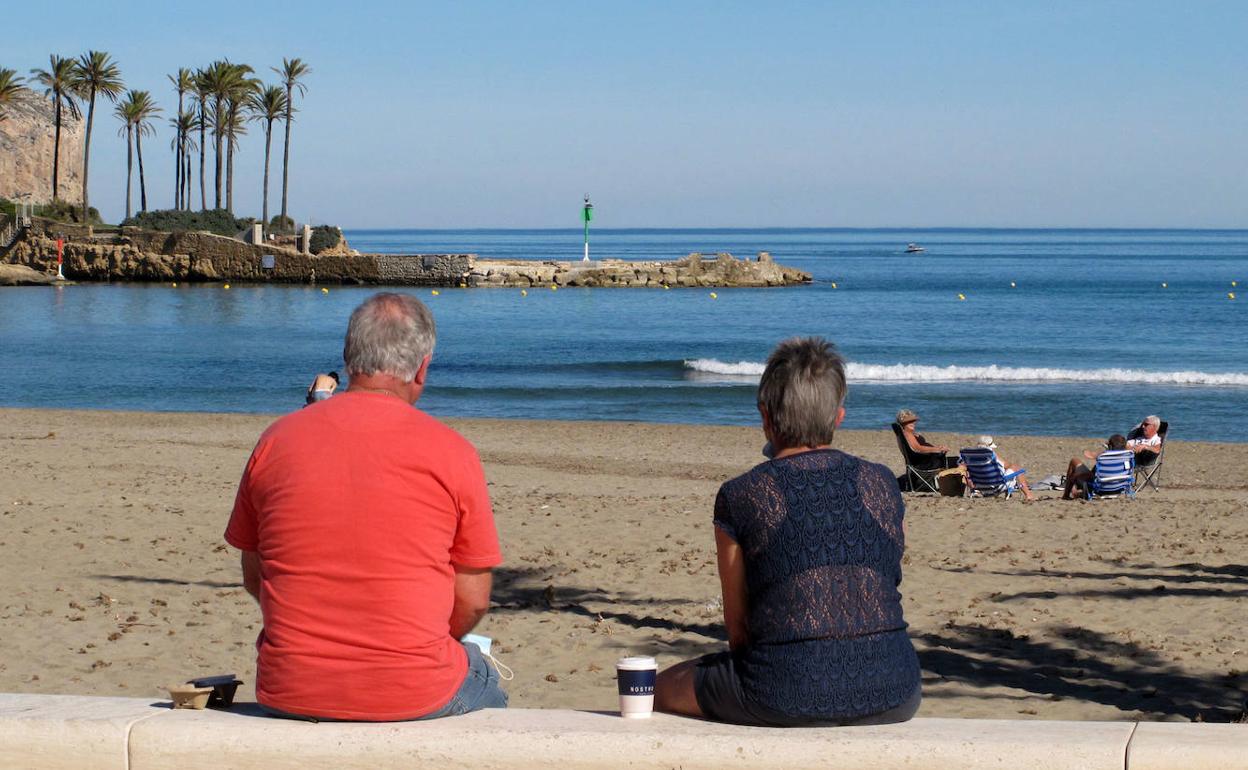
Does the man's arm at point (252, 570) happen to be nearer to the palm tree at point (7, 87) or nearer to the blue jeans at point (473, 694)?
the blue jeans at point (473, 694)

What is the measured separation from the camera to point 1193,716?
5.66 m

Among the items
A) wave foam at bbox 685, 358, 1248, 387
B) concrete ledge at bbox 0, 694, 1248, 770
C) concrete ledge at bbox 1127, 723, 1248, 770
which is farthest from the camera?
wave foam at bbox 685, 358, 1248, 387

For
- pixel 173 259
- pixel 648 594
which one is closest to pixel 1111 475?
pixel 648 594

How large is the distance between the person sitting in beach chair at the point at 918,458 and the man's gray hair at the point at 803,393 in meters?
11.2

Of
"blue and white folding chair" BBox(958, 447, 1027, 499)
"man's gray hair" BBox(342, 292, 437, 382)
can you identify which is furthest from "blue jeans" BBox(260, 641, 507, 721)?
"blue and white folding chair" BBox(958, 447, 1027, 499)

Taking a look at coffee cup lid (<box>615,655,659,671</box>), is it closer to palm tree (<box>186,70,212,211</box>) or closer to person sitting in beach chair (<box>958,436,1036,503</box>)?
person sitting in beach chair (<box>958,436,1036,503</box>)

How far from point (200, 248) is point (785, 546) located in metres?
75.4

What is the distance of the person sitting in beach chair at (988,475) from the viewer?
45.3ft

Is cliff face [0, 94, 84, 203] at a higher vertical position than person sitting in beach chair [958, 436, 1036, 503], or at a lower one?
higher

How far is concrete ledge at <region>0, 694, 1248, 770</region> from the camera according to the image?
3.07 m

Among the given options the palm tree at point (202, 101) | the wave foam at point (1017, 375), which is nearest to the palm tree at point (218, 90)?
the palm tree at point (202, 101)

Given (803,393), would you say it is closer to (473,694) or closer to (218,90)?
(473,694)

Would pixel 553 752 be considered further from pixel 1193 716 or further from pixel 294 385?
pixel 294 385

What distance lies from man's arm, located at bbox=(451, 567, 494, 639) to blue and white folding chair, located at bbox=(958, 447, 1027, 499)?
11091 mm
